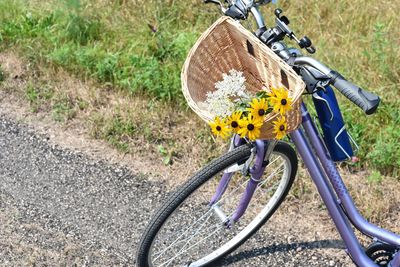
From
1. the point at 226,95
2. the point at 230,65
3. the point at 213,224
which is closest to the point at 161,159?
the point at 213,224

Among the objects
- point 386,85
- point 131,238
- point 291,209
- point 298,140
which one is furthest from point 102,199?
point 386,85

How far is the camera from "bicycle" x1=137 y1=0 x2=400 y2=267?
248 cm

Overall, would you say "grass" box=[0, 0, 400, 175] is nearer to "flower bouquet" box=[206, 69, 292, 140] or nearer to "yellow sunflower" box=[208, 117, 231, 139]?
"flower bouquet" box=[206, 69, 292, 140]

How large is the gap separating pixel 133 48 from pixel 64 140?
972 millimetres

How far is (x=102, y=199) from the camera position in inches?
151

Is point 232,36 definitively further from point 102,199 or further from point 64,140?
point 64,140

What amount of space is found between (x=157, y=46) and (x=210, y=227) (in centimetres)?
179

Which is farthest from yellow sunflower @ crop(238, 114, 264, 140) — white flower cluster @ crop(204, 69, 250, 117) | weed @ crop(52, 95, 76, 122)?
weed @ crop(52, 95, 76, 122)

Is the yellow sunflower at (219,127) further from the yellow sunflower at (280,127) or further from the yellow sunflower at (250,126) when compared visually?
the yellow sunflower at (280,127)

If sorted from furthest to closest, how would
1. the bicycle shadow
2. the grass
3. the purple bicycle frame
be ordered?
the grass → the bicycle shadow → the purple bicycle frame

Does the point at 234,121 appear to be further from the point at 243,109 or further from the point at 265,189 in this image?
the point at 265,189

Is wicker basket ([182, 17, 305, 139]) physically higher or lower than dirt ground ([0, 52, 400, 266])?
higher

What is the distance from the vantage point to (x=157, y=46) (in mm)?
4758

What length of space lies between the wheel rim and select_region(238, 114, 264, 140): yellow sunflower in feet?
2.92
